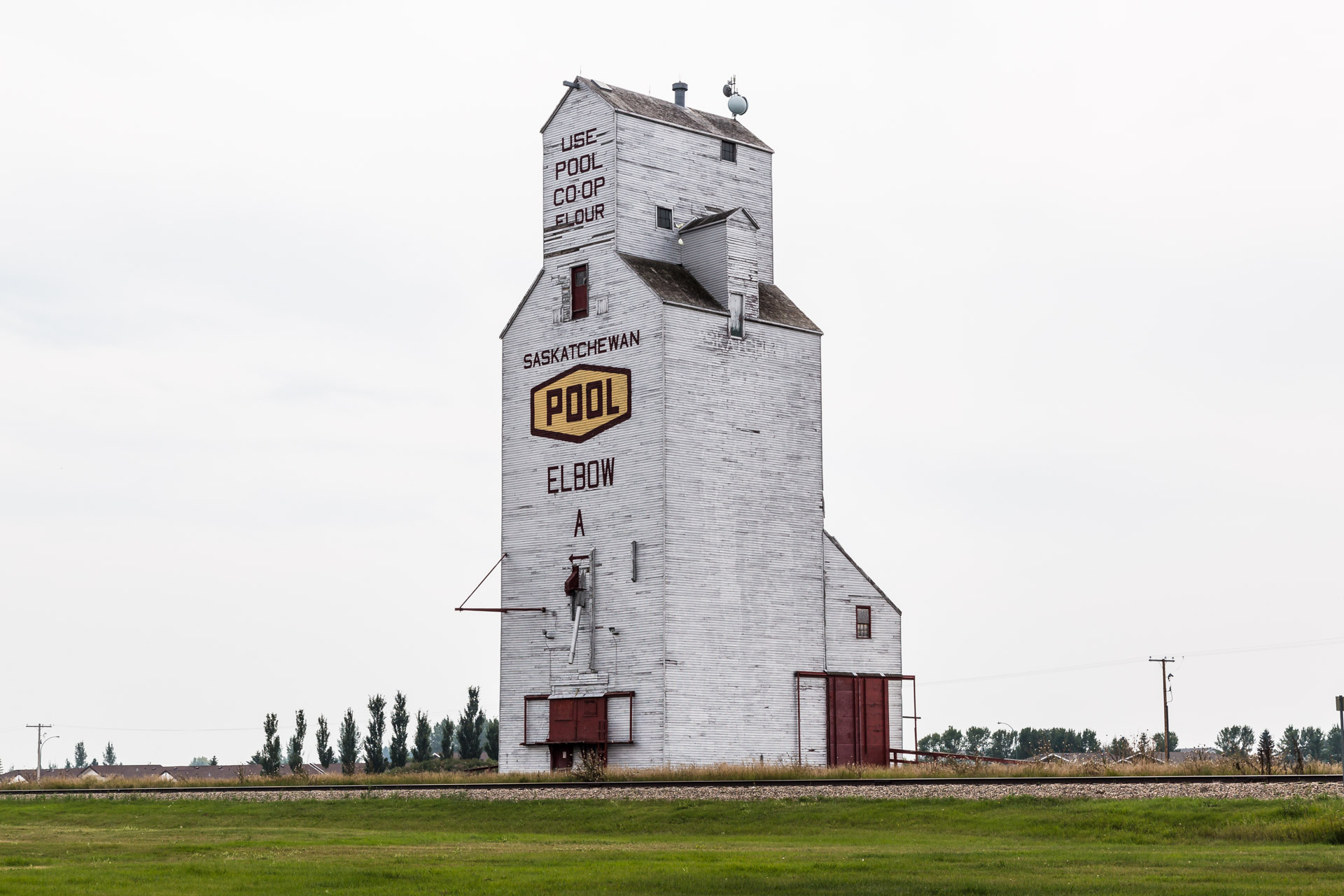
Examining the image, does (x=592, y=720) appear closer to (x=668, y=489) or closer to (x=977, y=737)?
(x=668, y=489)

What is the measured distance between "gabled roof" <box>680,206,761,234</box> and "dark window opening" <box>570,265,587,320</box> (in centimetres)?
366

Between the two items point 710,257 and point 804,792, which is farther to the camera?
point 710,257

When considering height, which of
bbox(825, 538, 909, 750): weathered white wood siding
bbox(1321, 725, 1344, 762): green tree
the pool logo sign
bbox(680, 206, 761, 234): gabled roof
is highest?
bbox(680, 206, 761, 234): gabled roof

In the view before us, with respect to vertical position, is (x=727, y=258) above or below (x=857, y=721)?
above

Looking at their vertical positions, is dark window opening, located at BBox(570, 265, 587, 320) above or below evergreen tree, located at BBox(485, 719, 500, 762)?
above

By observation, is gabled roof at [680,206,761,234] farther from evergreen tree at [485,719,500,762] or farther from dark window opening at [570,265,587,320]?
evergreen tree at [485,719,500,762]

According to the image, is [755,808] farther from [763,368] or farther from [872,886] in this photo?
[763,368]

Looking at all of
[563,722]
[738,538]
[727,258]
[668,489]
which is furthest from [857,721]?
[727,258]

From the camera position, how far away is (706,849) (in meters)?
26.5

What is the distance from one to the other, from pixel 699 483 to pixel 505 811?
1636 centimetres

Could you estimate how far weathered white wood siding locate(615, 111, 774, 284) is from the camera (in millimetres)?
55000

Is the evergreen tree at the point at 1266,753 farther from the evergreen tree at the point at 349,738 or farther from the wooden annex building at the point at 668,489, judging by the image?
the evergreen tree at the point at 349,738

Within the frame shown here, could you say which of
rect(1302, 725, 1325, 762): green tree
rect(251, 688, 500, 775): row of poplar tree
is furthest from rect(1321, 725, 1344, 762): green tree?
rect(251, 688, 500, 775): row of poplar tree

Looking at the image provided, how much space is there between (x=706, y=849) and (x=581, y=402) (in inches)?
1157
